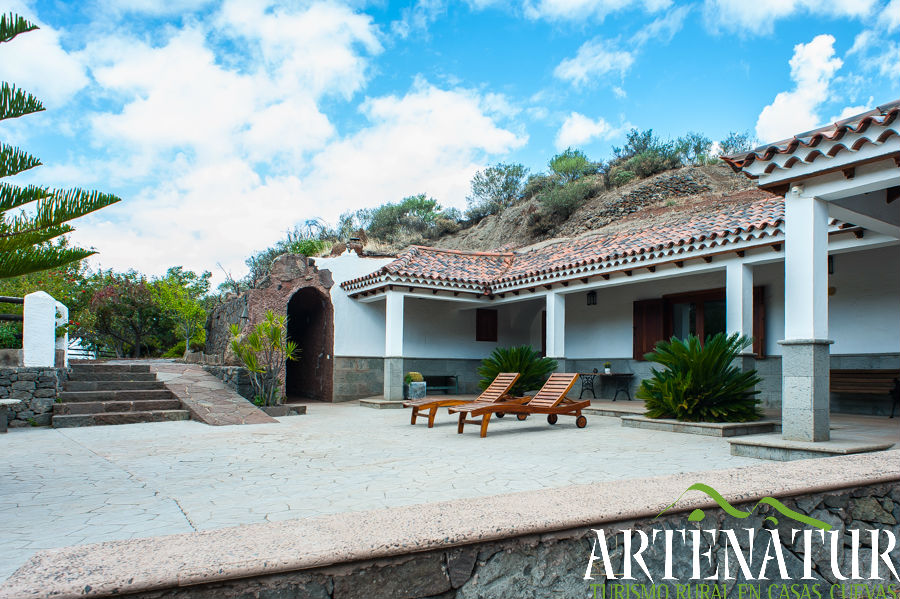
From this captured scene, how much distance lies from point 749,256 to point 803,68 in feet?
79.3

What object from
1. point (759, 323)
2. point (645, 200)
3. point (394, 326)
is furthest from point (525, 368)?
point (645, 200)

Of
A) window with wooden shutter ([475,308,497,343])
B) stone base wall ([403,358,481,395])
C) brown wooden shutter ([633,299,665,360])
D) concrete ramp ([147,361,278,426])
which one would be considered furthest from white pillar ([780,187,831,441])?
window with wooden shutter ([475,308,497,343])

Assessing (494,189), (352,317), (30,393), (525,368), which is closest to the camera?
(30,393)

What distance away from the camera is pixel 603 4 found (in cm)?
2517

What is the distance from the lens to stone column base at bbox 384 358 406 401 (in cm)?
1428

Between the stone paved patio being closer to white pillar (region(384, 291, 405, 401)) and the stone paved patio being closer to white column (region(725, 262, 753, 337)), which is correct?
white column (region(725, 262, 753, 337))

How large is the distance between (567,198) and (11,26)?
25108mm

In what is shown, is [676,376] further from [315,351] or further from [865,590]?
[315,351]

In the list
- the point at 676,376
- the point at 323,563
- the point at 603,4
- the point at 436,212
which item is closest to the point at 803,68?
the point at 603,4

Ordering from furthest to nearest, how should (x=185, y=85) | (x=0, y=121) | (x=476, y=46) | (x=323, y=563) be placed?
(x=476, y=46)
(x=185, y=85)
(x=0, y=121)
(x=323, y=563)

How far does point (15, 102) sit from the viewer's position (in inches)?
194

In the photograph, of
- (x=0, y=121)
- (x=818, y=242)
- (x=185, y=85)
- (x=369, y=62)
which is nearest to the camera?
(x=0, y=121)

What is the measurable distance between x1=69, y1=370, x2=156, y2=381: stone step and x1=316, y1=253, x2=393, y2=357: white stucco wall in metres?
4.82

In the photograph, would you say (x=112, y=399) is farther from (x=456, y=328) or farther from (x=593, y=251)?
(x=593, y=251)
